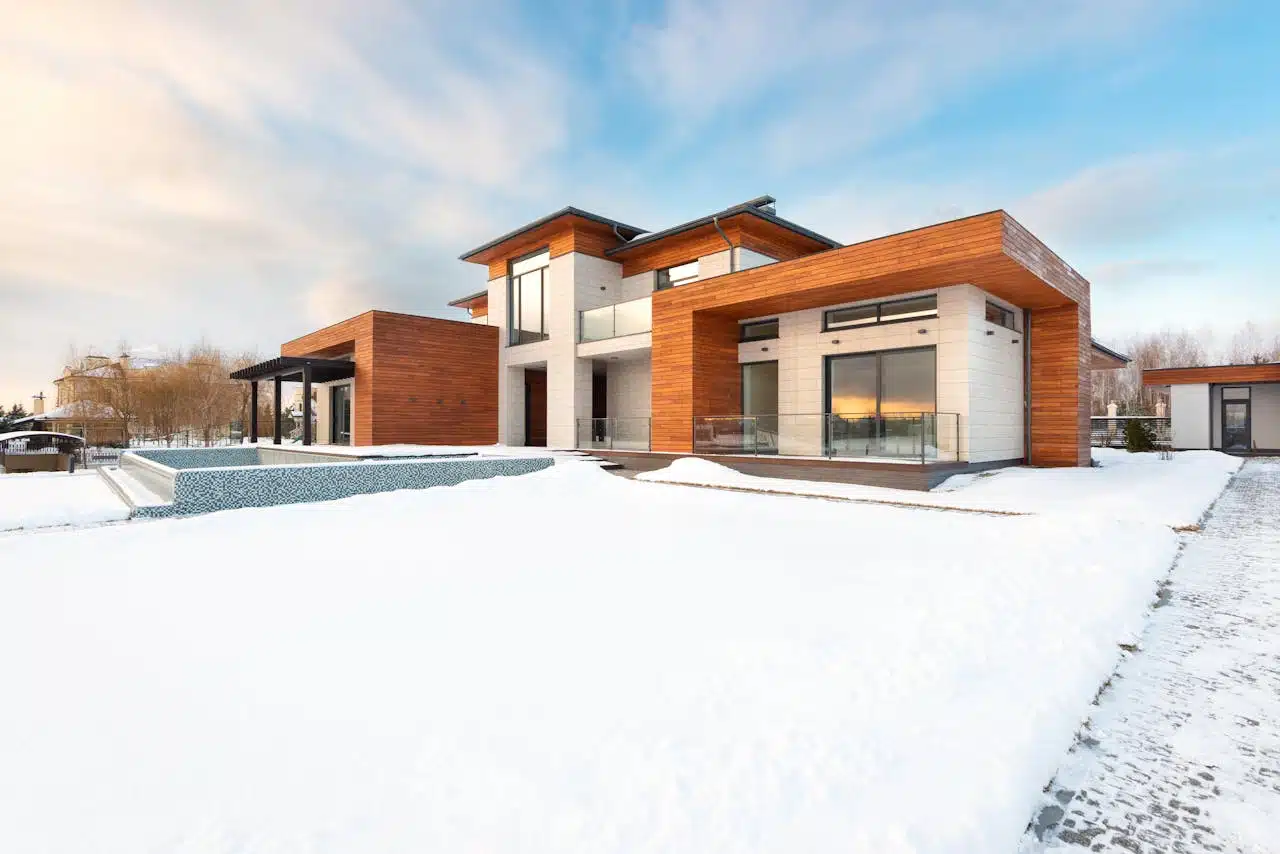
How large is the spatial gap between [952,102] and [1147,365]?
193 feet

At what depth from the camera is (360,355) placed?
62.9ft

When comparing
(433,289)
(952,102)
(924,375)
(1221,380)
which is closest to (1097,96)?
(952,102)

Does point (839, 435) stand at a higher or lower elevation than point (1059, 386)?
lower

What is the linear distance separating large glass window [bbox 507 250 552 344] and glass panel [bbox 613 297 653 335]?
366 cm

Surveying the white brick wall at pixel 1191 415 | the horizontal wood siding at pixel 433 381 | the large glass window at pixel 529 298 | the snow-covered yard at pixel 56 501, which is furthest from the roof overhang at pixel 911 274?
the white brick wall at pixel 1191 415

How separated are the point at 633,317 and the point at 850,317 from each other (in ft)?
20.2

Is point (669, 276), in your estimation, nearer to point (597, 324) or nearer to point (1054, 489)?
point (597, 324)

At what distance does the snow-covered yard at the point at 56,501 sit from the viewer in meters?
8.19

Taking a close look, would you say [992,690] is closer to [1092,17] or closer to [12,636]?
[12,636]

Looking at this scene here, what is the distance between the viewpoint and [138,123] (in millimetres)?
14125

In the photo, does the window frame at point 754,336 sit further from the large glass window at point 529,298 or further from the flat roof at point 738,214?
the large glass window at point 529,298

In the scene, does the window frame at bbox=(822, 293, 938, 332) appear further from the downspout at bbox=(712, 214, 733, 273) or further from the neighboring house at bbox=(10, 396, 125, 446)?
the neighboring house at bbox=(10, 396, 125, 446)

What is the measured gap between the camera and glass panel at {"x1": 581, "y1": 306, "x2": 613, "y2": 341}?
57.7 feet

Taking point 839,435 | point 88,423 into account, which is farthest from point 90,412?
point 839,435
